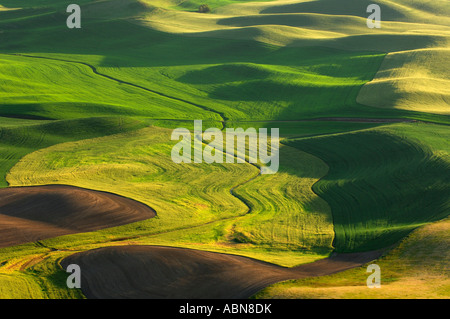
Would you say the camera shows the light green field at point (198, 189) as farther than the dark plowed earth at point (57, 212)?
Yes

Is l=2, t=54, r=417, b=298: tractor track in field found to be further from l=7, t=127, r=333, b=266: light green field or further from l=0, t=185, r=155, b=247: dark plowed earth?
l=0, t=185, r=155, b=247: dark plowed earth

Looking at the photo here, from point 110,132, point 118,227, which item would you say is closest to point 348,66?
point 110,132

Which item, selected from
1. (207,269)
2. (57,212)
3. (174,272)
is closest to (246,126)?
(57,212)

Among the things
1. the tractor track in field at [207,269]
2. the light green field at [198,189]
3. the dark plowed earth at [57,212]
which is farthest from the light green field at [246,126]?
the dark plowed earth at [57,212]

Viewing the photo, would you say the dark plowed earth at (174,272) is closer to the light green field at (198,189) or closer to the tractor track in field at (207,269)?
the tractor track in field at (207,269)

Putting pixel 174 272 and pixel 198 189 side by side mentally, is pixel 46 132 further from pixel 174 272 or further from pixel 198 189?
pixel 174 272

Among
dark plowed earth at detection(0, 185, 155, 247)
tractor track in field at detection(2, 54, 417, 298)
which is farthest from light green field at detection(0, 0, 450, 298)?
dark plowed earth at detection(0, 185, 155, 247)
